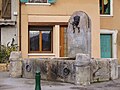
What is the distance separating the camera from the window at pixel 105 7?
88.9 ft

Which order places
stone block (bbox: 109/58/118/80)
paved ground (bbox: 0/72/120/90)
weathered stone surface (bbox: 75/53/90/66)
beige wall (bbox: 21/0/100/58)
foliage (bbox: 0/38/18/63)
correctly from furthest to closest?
beige wall (bbox: 21/0/100/58) < foliage (bbox: 0/38/18/63) < stone block (bbox: 109/58/118/80) < weathered stone surface (bbox: 75/53/90/66) < paved ground (bbox: 0/72/120/90)

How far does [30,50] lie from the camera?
24766mm

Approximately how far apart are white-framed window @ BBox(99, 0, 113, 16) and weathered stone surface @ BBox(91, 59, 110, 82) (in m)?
12.4

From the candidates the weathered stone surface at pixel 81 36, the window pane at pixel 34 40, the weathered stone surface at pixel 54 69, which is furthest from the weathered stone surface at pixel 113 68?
the window pane at pixel 34 40

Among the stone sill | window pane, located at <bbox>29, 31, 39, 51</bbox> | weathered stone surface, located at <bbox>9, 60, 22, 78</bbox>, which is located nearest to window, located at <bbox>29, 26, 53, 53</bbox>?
window pane, located at <bbox>29, 31, 39, 51</bbox>

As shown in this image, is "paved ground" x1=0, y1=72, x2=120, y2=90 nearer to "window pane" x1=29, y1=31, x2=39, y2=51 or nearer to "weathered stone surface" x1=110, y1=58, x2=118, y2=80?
"weathered stone surface" x1=110, y1=58, x2=118, y2=80

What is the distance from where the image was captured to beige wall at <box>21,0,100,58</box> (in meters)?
24.1

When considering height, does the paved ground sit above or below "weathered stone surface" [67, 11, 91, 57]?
below

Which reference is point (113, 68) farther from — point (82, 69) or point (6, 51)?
point (6, 51)

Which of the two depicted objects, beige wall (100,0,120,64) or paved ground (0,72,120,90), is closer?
paved ground (0,72,120,90)

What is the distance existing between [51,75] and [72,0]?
417 inches

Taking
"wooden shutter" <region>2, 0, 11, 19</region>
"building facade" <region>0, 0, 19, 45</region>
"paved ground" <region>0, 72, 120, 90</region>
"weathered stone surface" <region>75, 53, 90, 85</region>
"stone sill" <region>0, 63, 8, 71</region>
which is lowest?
"paved ground" <region>0, 72, 120, 90</region>

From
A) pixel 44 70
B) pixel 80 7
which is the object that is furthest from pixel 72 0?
pixel 44 70

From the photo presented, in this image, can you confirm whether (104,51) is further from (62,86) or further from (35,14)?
(62,86)
